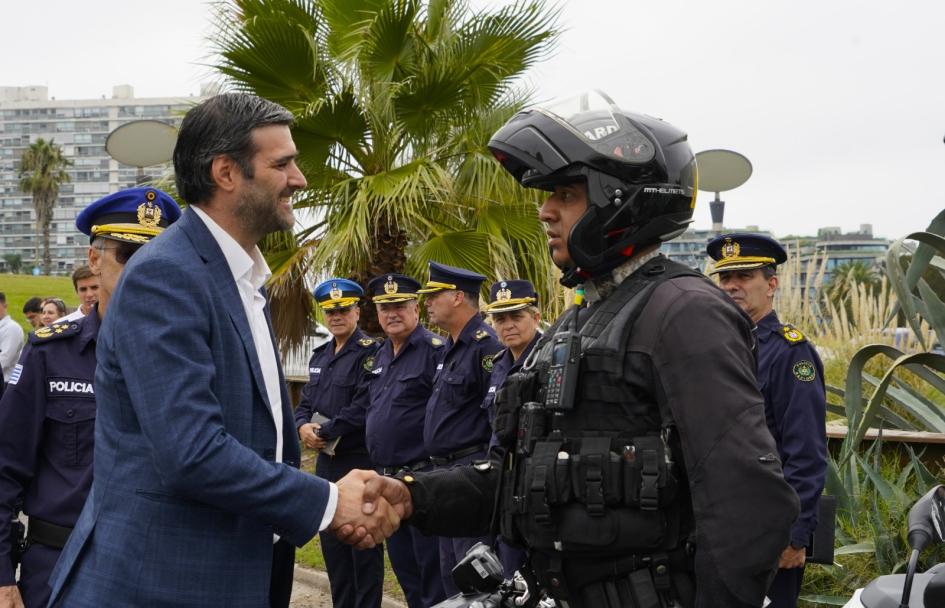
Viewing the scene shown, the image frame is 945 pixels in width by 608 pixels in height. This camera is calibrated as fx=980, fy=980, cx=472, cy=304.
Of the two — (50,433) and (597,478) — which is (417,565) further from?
(597,478)

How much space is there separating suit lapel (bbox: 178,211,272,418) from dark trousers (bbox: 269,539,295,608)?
0.53 m

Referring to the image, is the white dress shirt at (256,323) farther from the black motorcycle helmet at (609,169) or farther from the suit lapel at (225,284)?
the black motorcycle helmet at (609,169)

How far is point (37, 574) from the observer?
3.65 metres

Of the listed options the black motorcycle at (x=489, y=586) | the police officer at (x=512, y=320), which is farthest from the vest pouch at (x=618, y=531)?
the police officer at (x=512, y=320)

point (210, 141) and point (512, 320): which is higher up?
point (210, 141)

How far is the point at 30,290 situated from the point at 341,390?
5156 cm

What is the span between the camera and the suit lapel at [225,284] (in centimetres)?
265

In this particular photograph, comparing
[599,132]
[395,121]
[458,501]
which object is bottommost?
[458,501]

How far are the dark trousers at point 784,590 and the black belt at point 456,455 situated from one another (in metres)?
2.42

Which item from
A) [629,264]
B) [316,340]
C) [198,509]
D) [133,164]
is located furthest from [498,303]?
[316,340]

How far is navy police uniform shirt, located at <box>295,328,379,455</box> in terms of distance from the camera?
24.0 feet

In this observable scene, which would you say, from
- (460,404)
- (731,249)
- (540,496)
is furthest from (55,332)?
(731,249)

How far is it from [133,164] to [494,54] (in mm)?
4059

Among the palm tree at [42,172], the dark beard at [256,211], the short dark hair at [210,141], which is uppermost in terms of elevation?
the palm tree at [42,172]
